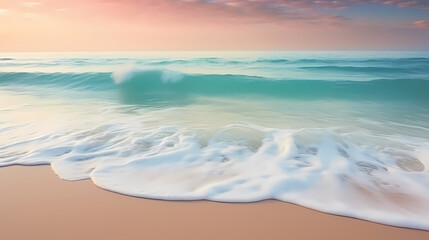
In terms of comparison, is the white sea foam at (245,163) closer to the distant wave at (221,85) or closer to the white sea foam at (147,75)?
the distant wave at (221,85)

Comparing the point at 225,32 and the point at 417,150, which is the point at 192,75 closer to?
the point at 225,32

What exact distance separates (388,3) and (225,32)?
142 inches

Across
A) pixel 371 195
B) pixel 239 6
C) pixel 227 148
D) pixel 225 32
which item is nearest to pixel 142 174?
pixel 227 148

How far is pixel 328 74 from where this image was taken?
28.2ft

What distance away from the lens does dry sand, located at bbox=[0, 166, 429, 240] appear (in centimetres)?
158

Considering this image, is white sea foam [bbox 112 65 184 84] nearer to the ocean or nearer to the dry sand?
the ocean

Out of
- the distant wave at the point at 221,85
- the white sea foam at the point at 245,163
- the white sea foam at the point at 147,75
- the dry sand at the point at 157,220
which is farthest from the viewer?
the white sea foam at the point at 147,75

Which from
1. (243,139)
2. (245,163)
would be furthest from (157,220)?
(243,139)

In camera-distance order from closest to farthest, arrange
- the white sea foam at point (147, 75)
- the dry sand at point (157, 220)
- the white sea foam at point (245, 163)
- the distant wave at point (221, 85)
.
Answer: the dry sand at point (157, 220)
the white sea foam at point (245, 163)
the distant wave at point (221, 85)
the white sea foam at point (147, 75)

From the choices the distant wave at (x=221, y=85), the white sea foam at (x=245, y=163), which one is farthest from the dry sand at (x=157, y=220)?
the distant wave at (x=221, y=85)

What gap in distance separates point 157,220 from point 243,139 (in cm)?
152

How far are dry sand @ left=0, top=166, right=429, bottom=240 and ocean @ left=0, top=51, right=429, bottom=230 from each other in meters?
0.08

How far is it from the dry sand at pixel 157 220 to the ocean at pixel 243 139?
0.08m

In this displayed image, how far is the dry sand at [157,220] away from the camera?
5.19 feet
